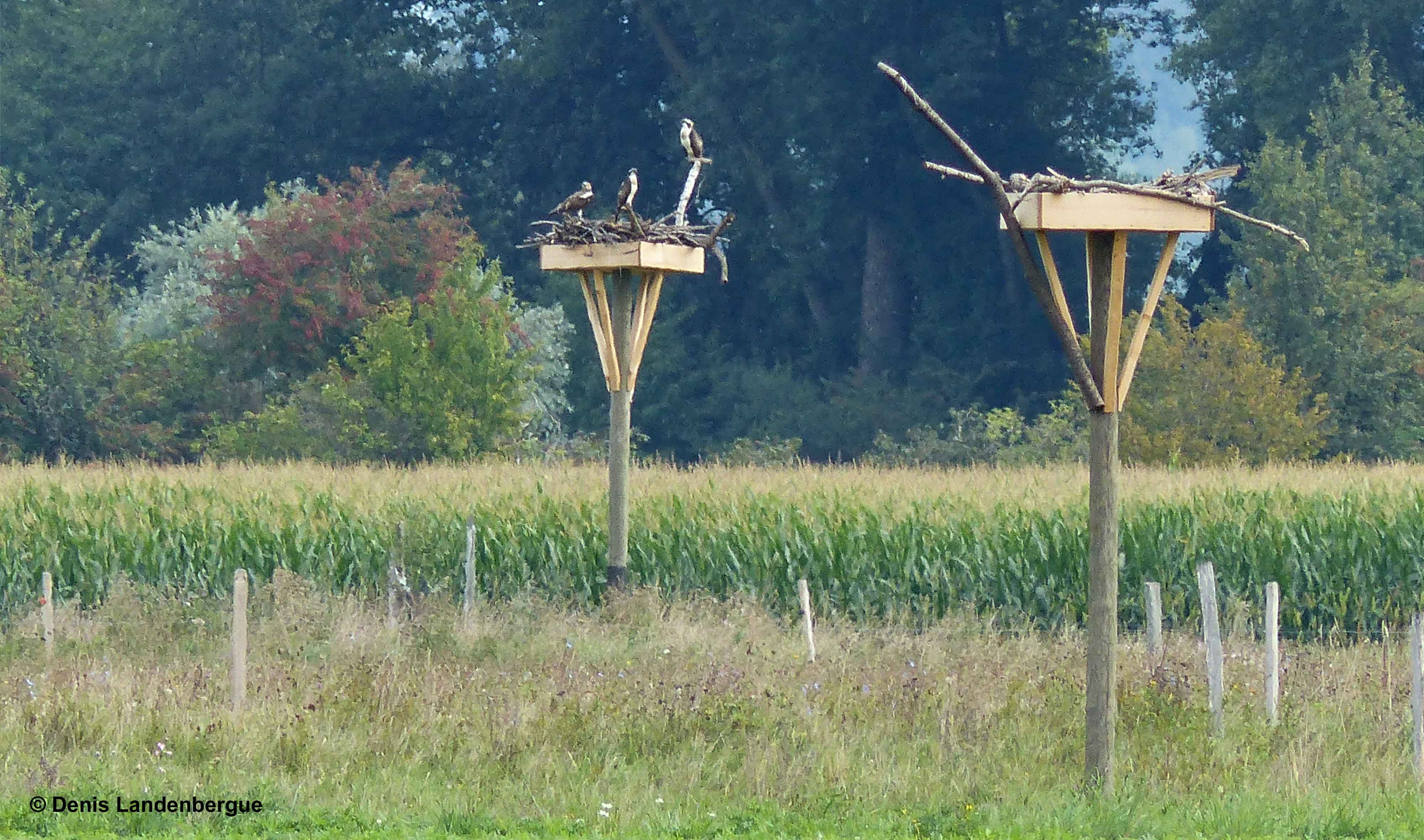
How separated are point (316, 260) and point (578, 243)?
16.8 metres

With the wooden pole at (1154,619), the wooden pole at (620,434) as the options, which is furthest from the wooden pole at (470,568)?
the wooden pole at (1154,619)

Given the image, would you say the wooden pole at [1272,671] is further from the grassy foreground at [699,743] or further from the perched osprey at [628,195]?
the perched osprey at [628,195]

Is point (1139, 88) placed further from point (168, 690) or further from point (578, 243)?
point (168, 690)

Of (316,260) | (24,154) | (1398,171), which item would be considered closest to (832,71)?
(1398,171)

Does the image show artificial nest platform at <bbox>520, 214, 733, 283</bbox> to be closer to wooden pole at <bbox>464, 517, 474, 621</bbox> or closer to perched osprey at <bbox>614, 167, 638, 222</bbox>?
perched osprey at <bbox>614, 167, 638, 222</bbox>

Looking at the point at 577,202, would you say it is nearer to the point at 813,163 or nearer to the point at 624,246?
the point at 624,246

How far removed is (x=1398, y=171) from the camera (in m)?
35.7

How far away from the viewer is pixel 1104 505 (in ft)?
28.3

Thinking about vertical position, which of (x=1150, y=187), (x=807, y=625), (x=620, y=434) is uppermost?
(x=1150, y=187)

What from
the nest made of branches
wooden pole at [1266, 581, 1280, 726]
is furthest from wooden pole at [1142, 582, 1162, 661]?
the nest made of branches

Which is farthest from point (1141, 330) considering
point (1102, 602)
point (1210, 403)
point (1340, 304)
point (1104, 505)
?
point (1340, 304)

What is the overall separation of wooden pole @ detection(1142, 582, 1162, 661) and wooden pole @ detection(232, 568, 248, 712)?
19.9ft

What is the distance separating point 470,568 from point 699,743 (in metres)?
6.07

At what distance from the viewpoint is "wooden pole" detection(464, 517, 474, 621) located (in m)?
15.2
